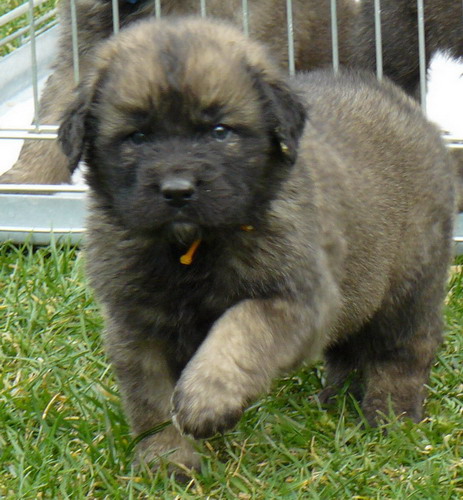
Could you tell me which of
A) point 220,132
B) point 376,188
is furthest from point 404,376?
point 220,132

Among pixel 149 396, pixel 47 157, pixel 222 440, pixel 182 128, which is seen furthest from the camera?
pixel 47 157

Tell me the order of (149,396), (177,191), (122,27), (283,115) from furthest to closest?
(122,27)
(149,396)
(283,115)
(177,191)

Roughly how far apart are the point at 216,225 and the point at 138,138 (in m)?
0.30

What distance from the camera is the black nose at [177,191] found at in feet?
9.76

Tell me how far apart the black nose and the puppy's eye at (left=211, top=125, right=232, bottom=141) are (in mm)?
190

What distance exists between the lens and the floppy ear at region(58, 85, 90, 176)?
3271 mm

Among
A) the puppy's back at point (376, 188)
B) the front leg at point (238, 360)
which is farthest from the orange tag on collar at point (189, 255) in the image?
the puppy's back at point (376, 188)

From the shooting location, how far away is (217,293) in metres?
3.32

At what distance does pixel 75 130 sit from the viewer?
10.7ft

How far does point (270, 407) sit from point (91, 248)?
2.62 ft

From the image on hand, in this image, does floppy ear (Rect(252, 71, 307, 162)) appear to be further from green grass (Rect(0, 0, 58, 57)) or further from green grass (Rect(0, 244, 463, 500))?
green grass (Rect(0, 0, 58, 57))

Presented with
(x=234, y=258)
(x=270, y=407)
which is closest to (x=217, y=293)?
(x=234, y=258)

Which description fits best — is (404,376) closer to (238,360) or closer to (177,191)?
(238,360)

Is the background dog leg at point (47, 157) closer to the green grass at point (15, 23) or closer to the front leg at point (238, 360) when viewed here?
the green grass at point (15, 23)
